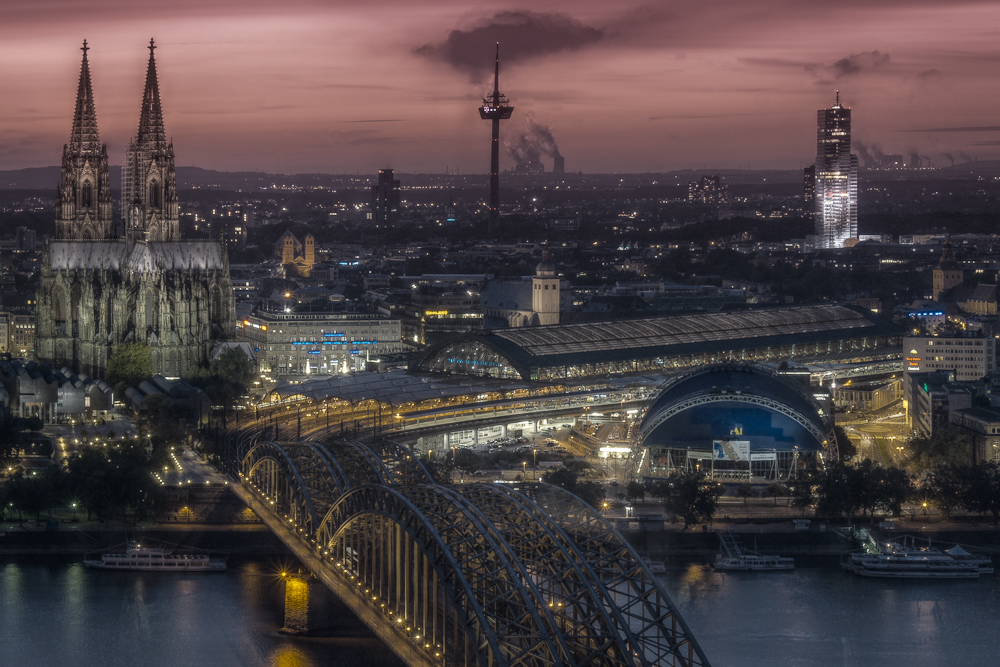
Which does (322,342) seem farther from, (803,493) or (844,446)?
(803,493)

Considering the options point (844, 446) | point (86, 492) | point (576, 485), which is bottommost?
point (86, 492)

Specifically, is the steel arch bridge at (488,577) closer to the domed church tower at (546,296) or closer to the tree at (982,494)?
the tree at (982,494)

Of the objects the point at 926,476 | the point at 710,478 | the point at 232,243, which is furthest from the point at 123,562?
the point at 232,243

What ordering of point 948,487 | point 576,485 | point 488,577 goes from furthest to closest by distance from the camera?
point 948,487 → point 576,485 → point 488,577

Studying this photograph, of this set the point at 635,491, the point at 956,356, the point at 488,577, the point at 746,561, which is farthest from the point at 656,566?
the point at 956,356

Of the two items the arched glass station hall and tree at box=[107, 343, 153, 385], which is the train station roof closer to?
the arched glass station hall

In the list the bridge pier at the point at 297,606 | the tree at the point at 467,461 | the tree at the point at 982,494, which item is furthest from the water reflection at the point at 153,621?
the tree at the point at 982,494
